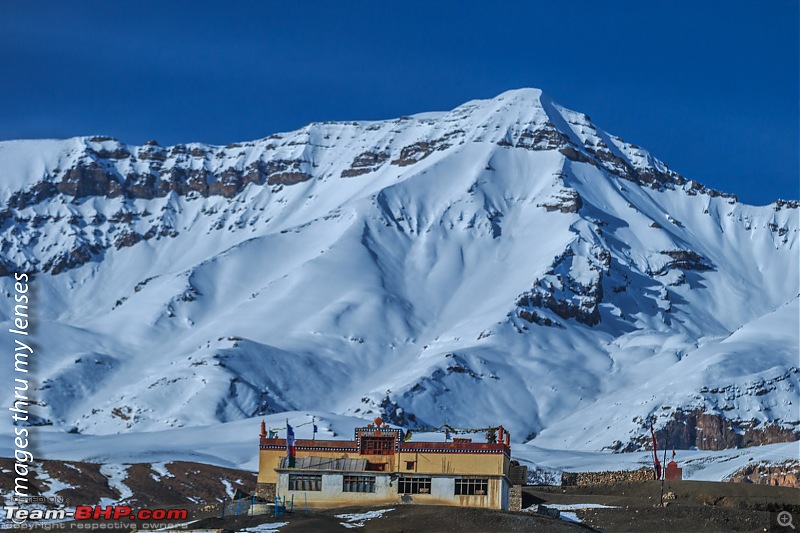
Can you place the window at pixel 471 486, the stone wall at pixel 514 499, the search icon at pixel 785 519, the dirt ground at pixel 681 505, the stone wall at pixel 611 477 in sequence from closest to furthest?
the dirt ground at pixel 681 505 < the search icon at pixel 785 519 < the window at pixel 471 486 < the stone wall at pixel 514 499 < the stone wall at pixel 611 477

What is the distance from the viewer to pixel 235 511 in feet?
348

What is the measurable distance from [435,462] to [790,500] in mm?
25237

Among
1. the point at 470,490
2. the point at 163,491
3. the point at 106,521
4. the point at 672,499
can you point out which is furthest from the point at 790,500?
the point at 163,491

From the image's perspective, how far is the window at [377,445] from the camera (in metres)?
110

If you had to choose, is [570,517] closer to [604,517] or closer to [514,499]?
[604,517]

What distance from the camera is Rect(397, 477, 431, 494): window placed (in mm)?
108062

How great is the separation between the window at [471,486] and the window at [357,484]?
5.38 m

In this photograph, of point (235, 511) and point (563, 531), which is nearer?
point (563, 531)

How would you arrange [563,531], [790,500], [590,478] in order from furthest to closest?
[590,478] < [790,500] < [563,531]

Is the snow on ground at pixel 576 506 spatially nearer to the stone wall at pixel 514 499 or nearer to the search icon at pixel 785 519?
the stone wall at pixel 514 499

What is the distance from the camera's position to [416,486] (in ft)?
355

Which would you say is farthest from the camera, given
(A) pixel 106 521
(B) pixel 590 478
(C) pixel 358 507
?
(B) pixel 590 478

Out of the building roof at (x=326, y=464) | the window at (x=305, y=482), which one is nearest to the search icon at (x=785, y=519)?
the building roof at (x=326, y=464)

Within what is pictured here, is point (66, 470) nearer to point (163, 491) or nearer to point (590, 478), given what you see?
point (163, 491)
